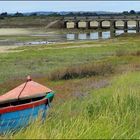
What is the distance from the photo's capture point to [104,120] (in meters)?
7.33

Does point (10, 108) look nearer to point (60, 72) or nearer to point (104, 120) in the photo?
point (104, 120)

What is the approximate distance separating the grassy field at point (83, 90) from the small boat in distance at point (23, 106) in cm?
30

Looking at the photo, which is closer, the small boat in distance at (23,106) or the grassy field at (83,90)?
the grassy field at (83,90)

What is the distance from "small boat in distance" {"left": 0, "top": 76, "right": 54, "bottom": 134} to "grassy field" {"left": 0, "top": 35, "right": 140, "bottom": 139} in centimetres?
30

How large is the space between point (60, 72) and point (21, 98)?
10.4 m

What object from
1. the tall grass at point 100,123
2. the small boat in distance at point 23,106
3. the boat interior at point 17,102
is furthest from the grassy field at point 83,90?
the boat interior at point 17,102

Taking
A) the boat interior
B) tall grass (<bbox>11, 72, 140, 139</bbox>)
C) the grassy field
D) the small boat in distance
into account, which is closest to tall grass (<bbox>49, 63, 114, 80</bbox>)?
the grassy field

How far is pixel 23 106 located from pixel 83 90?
6787 millimetres

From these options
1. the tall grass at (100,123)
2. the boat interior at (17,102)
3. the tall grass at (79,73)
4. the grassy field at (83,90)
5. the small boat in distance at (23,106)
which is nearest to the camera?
the tall grass at (100,123)

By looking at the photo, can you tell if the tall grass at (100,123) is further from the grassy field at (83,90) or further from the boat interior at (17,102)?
the boat interior at (17,102)

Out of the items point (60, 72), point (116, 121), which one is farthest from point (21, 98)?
point (60, 72)

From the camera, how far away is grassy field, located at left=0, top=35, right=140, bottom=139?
6.78m

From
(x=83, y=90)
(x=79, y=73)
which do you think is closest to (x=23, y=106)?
(x=83, y=90)

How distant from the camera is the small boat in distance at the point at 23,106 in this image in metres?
9.10
